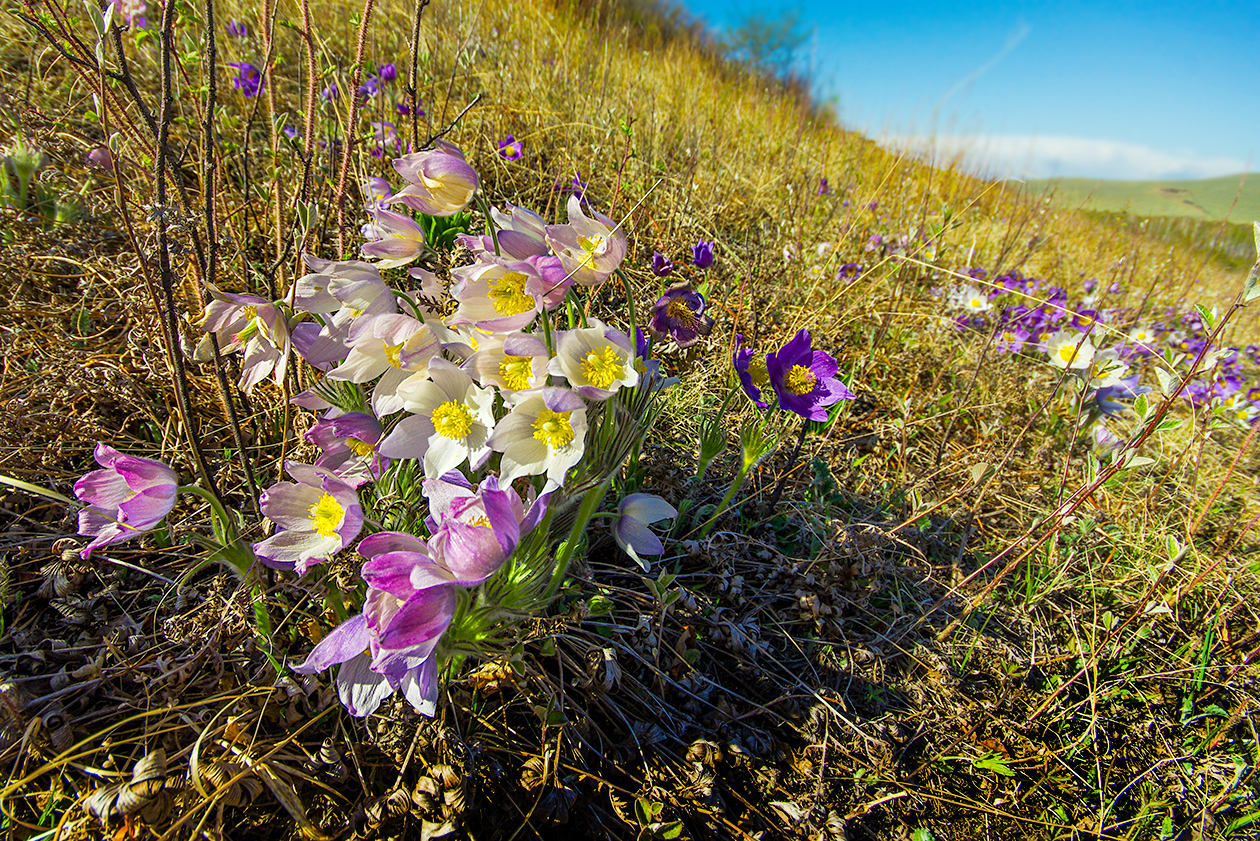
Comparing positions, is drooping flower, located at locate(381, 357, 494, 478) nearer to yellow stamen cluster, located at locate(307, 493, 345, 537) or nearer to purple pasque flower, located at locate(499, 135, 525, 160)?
yellow stamen cluster, located at locate(307, 493, 345, 537)

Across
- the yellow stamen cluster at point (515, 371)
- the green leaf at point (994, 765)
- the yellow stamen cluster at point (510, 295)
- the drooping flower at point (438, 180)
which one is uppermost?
the drooping flower at point (438, 180)

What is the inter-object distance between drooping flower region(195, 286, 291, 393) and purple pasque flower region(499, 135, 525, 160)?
5.80 ft

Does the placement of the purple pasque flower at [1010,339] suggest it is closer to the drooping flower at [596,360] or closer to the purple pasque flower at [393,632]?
the drooping flower at [596,360]

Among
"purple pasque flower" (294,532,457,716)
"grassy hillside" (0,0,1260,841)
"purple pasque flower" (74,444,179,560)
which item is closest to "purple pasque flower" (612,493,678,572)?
"grassy hillside" (0,0,1260,841)

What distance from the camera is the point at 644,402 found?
1.04m

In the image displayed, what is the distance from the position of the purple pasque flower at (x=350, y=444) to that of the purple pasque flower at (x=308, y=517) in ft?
0.22

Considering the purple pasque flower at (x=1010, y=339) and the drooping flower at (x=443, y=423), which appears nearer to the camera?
the drooping flower at (x=443, y=423)

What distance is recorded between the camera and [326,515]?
1.03 m

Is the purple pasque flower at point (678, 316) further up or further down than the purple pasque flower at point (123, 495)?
further up

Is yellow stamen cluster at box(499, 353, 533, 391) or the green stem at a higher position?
yellow stamen cluster at box(499, 353, 533, 391)

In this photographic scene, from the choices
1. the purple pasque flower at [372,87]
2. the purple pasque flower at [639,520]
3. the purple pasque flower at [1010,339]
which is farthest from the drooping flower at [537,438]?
the purple pasque flower at [1010,339]

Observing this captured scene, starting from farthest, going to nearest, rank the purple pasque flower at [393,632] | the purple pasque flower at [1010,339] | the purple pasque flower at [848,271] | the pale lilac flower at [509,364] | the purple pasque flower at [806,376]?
the purple pasque flower at [848,271]
the purple pasque flower at [1010,339]
the purple pasque flower at [806,376]
the pale lilac flower at [509,364]
the purple pasque flower at [393,632]

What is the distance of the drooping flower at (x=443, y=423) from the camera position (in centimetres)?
95

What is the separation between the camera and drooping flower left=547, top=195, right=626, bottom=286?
3.08 ft
